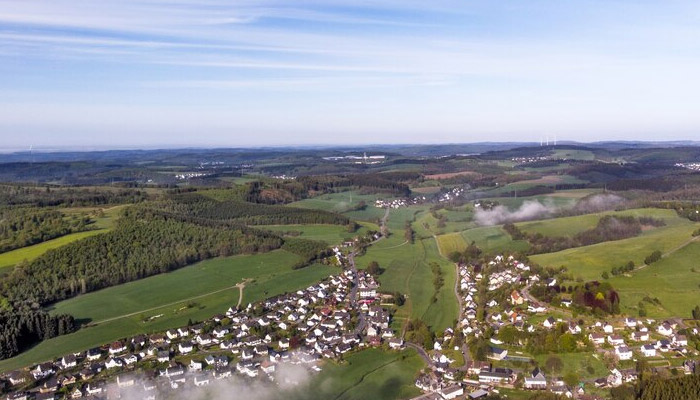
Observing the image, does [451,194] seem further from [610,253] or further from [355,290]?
[355,290]

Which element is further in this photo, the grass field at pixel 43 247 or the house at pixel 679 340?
the grass field at pixel 43 247

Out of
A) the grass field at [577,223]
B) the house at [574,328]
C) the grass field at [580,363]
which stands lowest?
the grass field at [580,363]

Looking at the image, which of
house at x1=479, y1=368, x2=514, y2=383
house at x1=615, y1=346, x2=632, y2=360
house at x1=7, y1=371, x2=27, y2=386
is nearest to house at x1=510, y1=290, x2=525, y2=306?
house at x1=615, y1=346, x2=632, y2=360

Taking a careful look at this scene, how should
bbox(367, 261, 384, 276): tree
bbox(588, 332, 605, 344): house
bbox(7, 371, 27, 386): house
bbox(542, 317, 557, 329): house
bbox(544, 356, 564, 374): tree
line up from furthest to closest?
bbox(367, 261, 384, 276): tree → bbox(542, 317, 557, 329): house → bbox(588, 332, 605, 344): house → bbox(7, 371, 27, 386): house → bbox(544, 356, 564, 374): tree

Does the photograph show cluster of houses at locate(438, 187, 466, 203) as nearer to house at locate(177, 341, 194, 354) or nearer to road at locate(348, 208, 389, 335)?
road at locate(348, 208, 389, 335)

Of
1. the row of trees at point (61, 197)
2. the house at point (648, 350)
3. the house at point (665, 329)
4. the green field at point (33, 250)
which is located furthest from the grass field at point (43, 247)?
the house at point (665, 329)

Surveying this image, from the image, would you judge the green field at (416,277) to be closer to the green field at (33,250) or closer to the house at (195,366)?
the house at (195,366)

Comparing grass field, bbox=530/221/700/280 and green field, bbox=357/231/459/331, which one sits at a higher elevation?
grass field, bbox=530/221/700/280
